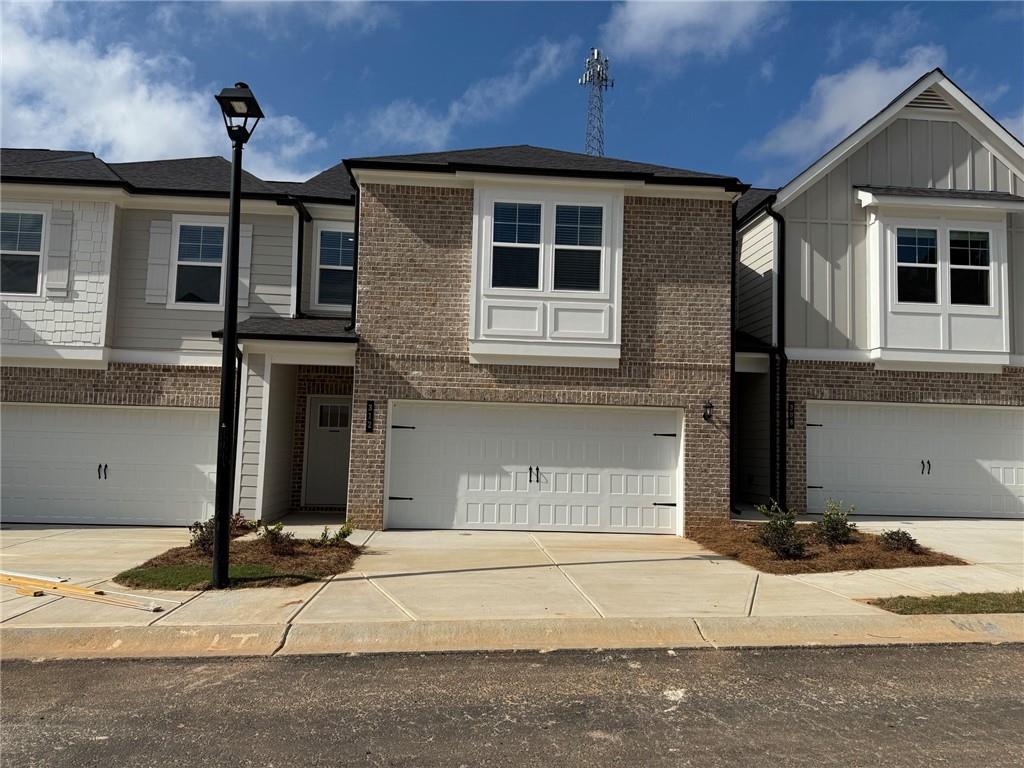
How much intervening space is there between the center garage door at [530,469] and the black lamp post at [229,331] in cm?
478

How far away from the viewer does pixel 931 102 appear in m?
14.4

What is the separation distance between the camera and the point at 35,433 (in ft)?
42.8

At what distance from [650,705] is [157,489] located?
427 inches

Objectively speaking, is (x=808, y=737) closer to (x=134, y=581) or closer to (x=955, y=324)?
(x=134, y=581)

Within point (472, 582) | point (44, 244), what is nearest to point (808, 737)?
point (472, 582)

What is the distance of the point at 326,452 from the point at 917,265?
1194 cm

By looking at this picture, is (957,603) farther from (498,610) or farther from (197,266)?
(197,266)

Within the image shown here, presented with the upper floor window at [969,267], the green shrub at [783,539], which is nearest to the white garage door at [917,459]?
the upper floor window at [969,267]

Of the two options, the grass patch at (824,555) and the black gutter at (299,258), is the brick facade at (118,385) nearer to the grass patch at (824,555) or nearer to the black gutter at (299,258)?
the black gutter at (299,258)

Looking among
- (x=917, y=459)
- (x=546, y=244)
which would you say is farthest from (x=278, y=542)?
(x=917, y=459)

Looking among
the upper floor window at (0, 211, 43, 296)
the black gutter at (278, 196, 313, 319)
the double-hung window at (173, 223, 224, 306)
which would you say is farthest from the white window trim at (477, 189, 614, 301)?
the upper floor window at (0, 211, 43, 296)

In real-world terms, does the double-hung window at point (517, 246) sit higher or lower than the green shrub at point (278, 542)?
higher

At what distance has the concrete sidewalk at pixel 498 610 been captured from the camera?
20.2 ft

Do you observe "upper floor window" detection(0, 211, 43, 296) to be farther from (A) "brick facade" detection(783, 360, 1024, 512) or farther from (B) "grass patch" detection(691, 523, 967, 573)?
(A) "brick facade" detection(783, 360, 1024, 512)
